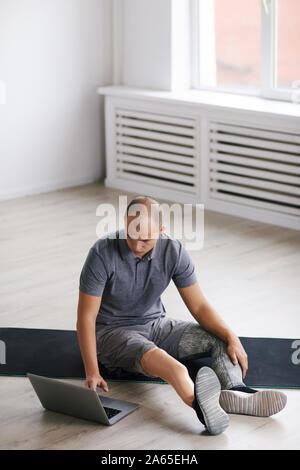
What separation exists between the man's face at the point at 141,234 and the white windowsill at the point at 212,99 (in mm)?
2051

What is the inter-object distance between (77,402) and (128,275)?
454mm

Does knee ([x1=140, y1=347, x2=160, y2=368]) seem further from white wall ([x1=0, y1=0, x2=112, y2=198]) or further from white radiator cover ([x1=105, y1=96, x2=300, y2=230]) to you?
white wall ([x1=0, y1=0, x2=112, y2=198])

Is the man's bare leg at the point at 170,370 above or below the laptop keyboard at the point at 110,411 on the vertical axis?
above

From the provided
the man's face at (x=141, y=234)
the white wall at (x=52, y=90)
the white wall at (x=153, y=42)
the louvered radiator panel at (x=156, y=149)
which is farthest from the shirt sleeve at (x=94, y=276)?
the white wall at (x=153, y=42)

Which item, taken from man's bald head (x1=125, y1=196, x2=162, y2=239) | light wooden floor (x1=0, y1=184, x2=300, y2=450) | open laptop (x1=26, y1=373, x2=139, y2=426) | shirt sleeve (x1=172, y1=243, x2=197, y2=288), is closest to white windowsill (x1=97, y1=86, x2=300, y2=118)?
light wooden floor (x1=0, y1=184, x2=300, y2=450)

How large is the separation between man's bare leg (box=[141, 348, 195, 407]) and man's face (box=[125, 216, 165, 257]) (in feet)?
1.09

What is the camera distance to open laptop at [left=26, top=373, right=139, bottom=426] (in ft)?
7.54

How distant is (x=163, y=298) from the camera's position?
3434 mm

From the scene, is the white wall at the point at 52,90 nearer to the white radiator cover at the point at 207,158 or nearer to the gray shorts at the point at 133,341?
the white radiator cover at the point at 207,158

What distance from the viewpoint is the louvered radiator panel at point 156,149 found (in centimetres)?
497

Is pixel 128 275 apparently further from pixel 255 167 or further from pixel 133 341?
pixel 255 167

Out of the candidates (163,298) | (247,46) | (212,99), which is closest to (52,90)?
(212,99)

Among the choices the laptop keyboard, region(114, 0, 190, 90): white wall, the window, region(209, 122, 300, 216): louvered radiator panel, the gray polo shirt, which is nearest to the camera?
the laptop keyboard

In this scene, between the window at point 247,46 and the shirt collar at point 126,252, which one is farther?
the window at point 247,46
